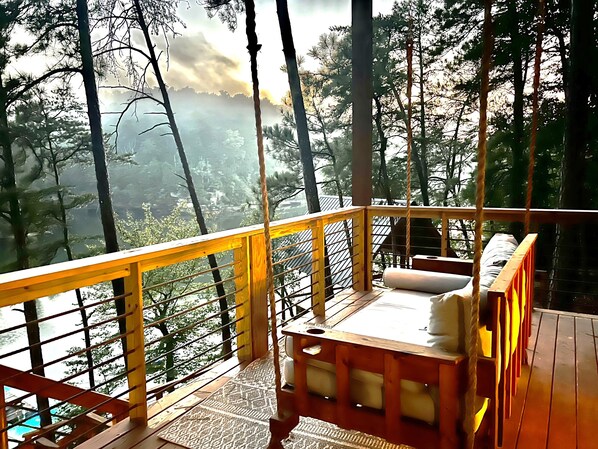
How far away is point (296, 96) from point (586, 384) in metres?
6.55

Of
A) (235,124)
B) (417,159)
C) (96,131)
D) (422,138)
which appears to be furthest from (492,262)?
(235,124)

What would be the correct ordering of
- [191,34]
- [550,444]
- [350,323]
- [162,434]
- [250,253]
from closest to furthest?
[550,444] < [162,434] < [350,323] < [250,253] < [191,34]

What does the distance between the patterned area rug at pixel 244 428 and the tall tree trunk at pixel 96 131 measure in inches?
244

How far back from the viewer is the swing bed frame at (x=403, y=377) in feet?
4.54

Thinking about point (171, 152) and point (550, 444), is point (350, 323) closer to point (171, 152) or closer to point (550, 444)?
point (550, 444)

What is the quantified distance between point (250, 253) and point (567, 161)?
507 centimetres

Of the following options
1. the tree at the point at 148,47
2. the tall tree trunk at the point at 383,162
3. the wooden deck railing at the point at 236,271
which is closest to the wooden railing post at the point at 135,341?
the wooden deck railing at the point at 236,271

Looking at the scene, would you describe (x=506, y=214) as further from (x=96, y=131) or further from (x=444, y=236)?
(x=96, y=131)

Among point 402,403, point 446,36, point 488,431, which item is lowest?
point 488,431

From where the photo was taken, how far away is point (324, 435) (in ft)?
6.10

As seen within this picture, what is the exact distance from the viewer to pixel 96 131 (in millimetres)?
7828

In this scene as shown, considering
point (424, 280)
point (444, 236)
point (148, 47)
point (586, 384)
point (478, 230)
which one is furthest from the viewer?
point (148, 47)

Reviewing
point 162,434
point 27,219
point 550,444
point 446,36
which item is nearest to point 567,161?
point 446,36

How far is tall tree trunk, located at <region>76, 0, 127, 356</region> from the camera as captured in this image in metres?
7.76
